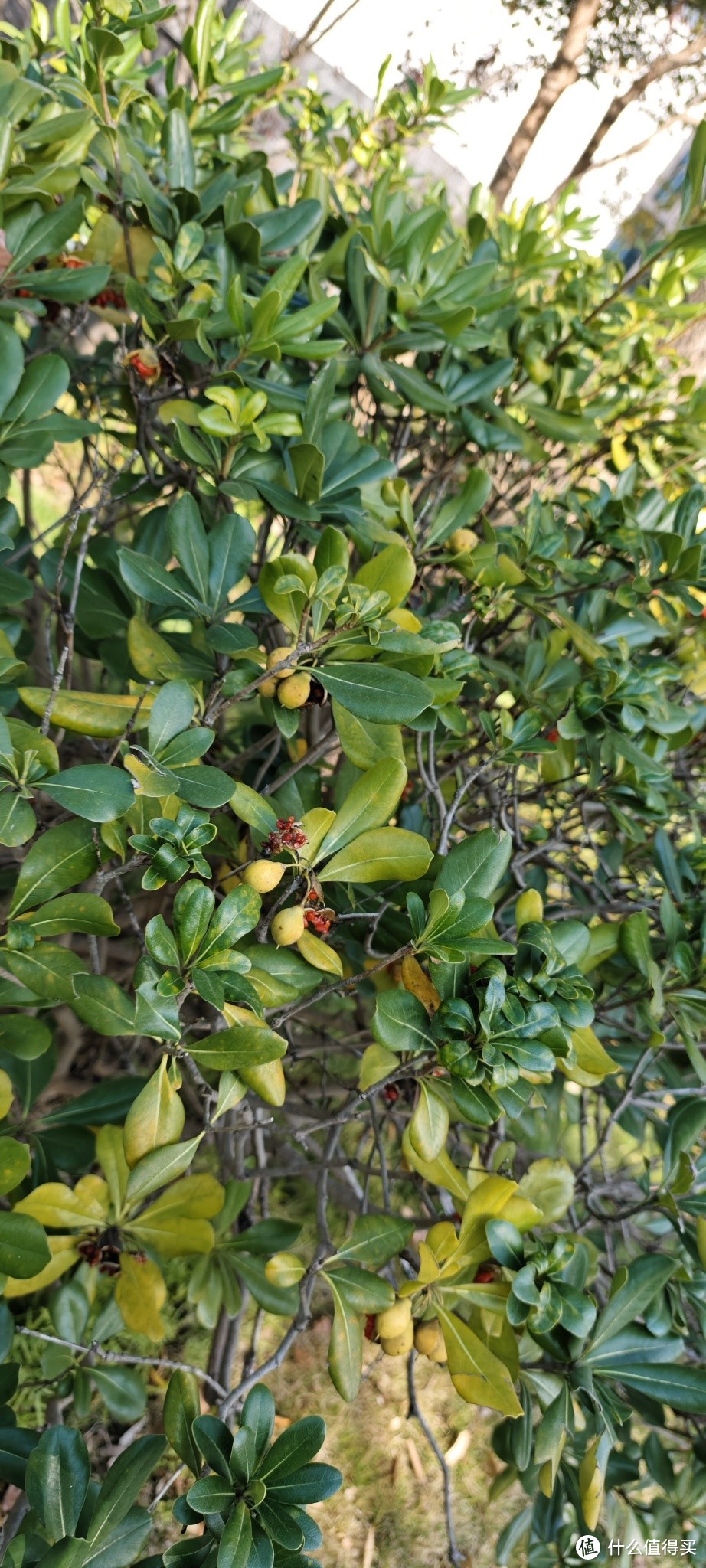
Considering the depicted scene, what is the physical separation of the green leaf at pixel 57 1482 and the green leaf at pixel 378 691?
584 mm

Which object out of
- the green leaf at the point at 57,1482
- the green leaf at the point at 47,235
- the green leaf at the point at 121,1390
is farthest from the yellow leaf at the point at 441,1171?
the green leaf at the point at 47,235

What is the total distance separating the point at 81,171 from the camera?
92 cm

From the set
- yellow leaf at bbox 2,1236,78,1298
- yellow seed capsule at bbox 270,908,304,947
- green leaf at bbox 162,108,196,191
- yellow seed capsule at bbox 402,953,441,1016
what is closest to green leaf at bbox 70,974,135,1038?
yellow seed capsule at bbox 270,908,304,947

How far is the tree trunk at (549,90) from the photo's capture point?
103 inches

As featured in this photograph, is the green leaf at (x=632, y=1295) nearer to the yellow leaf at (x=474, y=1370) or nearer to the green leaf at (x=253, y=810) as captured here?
the yellow leaf at (x=474, y=1370)

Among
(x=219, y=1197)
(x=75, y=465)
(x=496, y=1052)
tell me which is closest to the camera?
(x=496, y=1052)

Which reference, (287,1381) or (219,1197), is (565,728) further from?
(287,1381)

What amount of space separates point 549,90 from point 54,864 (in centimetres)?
336

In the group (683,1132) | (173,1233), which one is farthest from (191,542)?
(683,1132)

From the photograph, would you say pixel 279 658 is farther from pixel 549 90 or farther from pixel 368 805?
pixel 549 90

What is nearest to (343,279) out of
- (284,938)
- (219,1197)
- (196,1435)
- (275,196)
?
(275,196)

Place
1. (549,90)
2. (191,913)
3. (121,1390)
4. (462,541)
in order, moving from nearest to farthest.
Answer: (191,913) < (121,1390) < (462,541) < (549,90)

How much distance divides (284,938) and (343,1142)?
1.39m

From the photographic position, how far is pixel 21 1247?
0.62 meters
